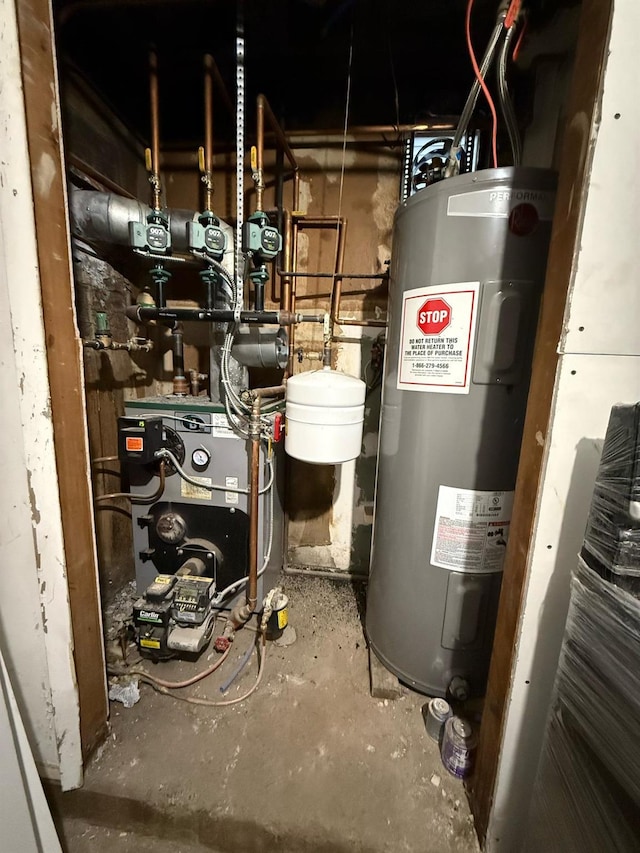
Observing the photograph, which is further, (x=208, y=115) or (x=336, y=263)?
(x=336, y=263)

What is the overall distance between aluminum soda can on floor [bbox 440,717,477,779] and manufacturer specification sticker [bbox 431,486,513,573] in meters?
0.44

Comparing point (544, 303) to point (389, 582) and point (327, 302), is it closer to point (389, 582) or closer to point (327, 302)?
point (389, 582)

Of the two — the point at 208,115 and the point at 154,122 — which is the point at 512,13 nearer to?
the point at 208,115

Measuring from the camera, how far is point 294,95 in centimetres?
149

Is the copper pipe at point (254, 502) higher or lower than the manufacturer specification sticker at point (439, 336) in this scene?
lower

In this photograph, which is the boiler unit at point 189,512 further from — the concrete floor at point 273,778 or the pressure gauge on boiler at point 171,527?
the concrete floor at point 273,778

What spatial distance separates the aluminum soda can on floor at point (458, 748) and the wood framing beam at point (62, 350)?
1.02 meters

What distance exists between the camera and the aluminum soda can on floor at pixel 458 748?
92 centimetres

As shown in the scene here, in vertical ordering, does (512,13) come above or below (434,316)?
above

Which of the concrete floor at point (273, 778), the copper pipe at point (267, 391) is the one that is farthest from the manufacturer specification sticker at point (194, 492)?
the concrete floor at point (273, 778)

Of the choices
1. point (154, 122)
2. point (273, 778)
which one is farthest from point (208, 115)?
point (273, 778)

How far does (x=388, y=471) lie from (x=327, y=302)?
960mm

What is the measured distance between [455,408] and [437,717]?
0.95 meters

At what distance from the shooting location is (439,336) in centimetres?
91
